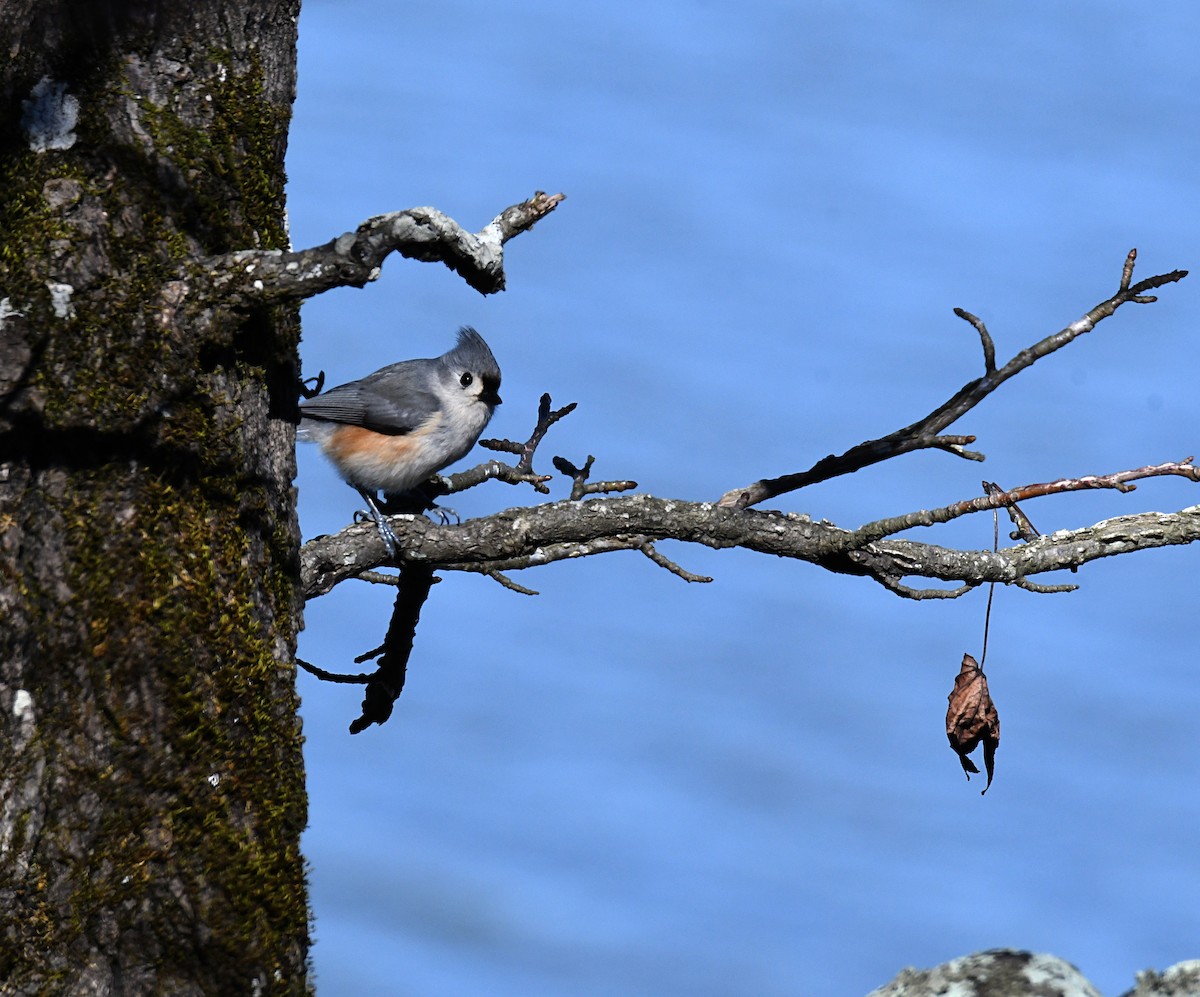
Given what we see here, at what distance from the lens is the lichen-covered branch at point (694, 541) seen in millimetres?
4848

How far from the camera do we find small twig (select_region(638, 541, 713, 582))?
5.07 m

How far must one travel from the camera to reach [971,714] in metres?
4.85

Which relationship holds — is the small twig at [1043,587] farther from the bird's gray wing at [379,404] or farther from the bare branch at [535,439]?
the bird's gray wing at [379,404]

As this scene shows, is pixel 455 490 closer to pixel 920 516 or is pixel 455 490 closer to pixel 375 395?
pixel 375 395

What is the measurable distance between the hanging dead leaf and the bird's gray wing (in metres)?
3.58

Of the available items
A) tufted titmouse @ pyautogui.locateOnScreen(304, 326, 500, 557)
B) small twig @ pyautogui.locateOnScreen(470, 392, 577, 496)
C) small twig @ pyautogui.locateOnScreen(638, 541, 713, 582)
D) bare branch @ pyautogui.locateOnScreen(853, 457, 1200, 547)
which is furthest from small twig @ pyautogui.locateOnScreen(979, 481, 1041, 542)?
tufted titmouse @ pyautogui.locateOnScreen(304, 326, 500, 557)

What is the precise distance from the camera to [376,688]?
605 centimetres

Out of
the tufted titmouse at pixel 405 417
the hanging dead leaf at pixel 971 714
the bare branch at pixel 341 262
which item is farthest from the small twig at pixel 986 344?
the tufted titmouse at pixel 405 417

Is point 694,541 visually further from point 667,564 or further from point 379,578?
point 379,578

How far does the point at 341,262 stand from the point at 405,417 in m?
3.69

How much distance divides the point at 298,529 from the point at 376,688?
1875mm

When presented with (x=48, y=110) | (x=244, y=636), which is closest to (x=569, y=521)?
(x=244, y=636)

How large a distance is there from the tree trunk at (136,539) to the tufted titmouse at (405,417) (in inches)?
113

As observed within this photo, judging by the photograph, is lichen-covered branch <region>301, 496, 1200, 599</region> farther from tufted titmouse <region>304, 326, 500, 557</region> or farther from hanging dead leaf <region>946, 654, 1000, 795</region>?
tufted titmouse <region>304, 326, 500, 557</region>
